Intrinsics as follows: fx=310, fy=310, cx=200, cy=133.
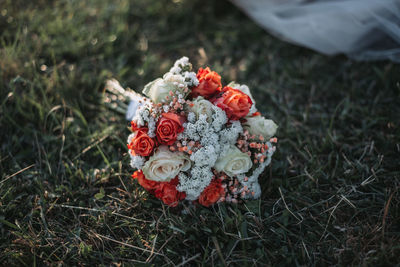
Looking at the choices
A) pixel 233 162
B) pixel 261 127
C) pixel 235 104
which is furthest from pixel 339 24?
pixel 233 162

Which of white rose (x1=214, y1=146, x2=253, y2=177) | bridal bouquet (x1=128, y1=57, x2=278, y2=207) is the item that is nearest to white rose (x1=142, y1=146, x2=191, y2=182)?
bridal bouquet (x1=128, y1=57, x2=278, y2=207)

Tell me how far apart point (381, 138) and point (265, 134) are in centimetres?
92

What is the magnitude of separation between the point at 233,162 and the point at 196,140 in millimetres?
195

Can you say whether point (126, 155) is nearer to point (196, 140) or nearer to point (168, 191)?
point (168, 191)

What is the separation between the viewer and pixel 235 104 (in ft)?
4.57

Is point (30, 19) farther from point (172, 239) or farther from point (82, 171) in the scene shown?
point (172, 239)

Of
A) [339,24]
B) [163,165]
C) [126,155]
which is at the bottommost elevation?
[126,155]

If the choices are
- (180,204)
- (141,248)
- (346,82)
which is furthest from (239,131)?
(346,82)

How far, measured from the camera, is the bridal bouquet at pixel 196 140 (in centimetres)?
138

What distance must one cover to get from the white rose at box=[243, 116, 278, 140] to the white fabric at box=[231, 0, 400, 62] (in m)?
1.38

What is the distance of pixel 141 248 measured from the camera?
1485mm

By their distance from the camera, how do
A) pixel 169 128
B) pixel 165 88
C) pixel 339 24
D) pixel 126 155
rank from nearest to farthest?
pixel 169 128 < pixel 165 88 < pixel 126 155 < pixel 339 24

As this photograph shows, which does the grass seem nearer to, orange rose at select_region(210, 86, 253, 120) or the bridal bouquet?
the bridal bouquet

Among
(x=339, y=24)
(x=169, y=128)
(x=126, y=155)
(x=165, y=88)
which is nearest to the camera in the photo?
(x=169, y=128)
